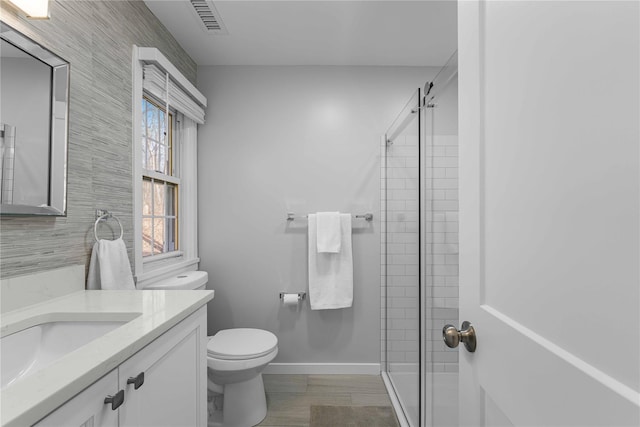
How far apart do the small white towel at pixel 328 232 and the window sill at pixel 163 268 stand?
0.90m

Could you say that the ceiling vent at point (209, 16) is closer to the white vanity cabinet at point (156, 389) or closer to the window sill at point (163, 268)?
the window sill at point (163, 268)

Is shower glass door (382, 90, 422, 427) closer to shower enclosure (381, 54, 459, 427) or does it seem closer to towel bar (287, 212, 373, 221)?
shower enclosure (381, 54, 459, 427)

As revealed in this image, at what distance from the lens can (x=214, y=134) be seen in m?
2.49

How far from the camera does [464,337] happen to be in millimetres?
760

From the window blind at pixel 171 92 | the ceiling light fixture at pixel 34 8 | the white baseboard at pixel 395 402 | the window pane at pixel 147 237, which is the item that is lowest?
the white baseboard at pixel 395 402

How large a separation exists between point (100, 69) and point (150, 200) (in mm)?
801

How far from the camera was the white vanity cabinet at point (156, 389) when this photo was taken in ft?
2.15

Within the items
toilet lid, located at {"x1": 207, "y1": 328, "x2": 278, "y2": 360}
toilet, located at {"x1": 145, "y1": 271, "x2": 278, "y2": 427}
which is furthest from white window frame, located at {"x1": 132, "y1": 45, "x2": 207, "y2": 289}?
toilet lid, located at {"x1": 207, "y1": 328, "x2": 278, "y2": 360}

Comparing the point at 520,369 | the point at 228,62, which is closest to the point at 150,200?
the point at 228,62

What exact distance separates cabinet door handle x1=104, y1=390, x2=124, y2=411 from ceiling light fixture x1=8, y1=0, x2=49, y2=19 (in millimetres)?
1186

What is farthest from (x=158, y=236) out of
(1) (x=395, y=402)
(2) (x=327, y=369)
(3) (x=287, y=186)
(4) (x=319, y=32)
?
(1) (x=395, y=402)

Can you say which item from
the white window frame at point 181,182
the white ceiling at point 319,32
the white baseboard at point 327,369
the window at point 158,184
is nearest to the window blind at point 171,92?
the white window frame at point 181,182

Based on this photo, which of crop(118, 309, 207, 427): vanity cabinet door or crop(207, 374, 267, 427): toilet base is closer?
crop(118, 309, 207, 427): vanity cabinet door

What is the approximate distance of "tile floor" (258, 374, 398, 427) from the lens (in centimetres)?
195
